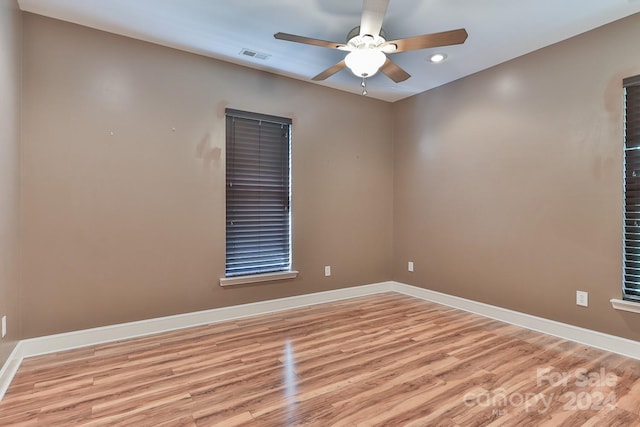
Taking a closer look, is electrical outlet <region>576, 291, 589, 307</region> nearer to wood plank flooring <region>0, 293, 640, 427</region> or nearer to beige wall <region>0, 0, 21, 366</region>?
wood plank flooring <region>0, 293, 640, 427</region>

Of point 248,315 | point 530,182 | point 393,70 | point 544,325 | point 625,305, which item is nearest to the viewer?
point 625,305

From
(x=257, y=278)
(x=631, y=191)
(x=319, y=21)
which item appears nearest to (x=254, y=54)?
(x=319, y=21)

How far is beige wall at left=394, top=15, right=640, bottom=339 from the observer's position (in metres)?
2.76

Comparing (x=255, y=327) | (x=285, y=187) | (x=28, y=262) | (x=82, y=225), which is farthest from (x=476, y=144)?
(x=28, y=262)

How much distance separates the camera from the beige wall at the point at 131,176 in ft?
8.76

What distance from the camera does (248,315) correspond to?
3594mm

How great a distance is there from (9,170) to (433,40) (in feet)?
10.0

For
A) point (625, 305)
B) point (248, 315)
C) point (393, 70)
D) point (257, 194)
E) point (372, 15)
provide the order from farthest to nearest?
point (257, 194) → point (248, 315) → point (393, 70) → point (625, 305) → point (372, 15)

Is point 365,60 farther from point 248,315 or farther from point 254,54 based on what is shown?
point 248,315

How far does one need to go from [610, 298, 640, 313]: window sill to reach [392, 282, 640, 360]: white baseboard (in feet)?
0.82

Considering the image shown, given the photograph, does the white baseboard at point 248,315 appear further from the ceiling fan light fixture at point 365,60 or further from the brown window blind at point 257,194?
the ceiling fan light fixture at point 365,60

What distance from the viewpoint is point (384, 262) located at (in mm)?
4762

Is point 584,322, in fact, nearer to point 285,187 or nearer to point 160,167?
point 285,187

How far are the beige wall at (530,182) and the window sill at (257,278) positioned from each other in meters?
1.78
